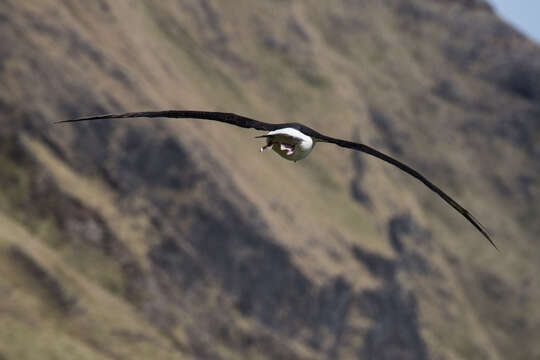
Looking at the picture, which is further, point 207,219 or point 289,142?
point 207,219

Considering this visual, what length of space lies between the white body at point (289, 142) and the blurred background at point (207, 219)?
67080mm

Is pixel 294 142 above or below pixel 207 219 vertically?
below

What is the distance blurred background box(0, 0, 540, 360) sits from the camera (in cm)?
9894

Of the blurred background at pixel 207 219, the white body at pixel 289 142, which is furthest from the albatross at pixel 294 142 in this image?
the blurred background at pixel 207 219

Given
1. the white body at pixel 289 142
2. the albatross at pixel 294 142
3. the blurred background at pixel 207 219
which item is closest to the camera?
the white body at pixel 289 142

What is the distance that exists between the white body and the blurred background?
220 ft

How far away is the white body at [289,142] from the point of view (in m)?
19.9

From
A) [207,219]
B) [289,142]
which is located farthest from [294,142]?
[207,219]

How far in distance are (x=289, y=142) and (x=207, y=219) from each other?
96.3m

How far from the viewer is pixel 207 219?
11581 centimetres

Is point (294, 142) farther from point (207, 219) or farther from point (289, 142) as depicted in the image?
point (207, 219)

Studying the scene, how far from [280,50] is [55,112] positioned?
2639 inches

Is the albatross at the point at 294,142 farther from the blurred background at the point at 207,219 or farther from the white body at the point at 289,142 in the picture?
the blurred background at the point at 207,219

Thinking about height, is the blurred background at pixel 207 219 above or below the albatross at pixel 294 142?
above
